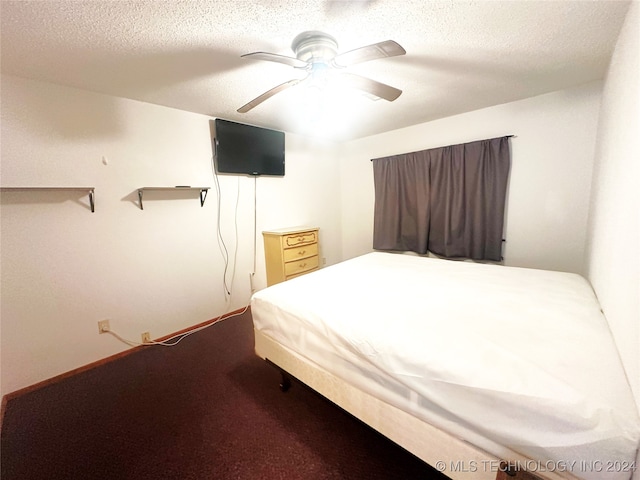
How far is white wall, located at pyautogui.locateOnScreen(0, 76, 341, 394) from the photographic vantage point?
171 centimetres

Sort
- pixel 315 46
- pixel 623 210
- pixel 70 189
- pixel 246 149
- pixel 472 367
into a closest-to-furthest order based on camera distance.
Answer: pixel 472 367, pixel 623 210, pixel 315 46, pixel 70 189, pixel 246 149

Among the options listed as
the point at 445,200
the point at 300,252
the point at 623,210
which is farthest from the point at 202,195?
the point at 623,210

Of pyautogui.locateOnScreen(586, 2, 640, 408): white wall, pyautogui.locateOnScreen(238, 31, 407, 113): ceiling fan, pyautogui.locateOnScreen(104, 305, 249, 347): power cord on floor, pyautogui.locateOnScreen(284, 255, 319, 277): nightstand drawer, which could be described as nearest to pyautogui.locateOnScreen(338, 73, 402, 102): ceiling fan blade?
pyautogui.locateOnScreen(238, 31, 407, 113): ceiling fan

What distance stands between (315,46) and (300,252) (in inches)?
85.2

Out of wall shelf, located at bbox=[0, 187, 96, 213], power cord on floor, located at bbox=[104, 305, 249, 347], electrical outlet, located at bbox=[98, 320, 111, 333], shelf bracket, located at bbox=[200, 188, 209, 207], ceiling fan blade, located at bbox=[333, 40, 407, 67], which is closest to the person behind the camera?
ceiling fan blade, located at bbox=[333, 40, 407, 67]

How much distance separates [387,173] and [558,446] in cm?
318

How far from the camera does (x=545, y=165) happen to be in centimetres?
242

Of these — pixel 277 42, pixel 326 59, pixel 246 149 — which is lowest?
pixel 246 149

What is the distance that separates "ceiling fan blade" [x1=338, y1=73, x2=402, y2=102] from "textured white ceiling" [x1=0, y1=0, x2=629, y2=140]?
211 millimetres

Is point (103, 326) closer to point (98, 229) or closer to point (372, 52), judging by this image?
point (98, 229)

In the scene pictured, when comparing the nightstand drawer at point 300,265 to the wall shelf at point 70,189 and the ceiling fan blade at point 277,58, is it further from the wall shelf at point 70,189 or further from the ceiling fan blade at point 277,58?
the ceiling fan blade at point 277,58

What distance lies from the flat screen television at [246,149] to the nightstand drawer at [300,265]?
117 centimetres

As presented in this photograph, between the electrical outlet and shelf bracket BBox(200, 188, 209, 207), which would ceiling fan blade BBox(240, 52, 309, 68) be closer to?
shelf bracket BBox(200, 188, 209, 207)

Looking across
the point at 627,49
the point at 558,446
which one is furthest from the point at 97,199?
the point at 627,49
